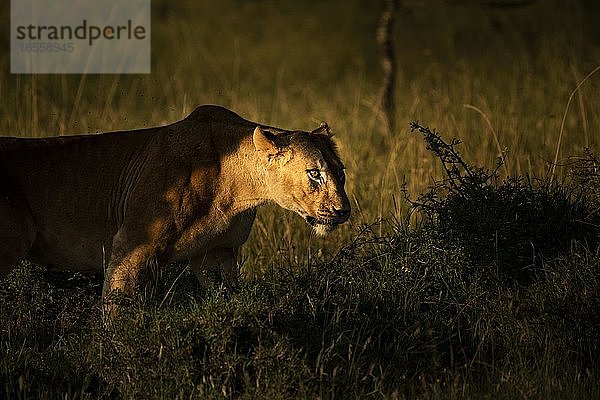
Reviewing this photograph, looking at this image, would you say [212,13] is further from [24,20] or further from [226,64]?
[24,20]

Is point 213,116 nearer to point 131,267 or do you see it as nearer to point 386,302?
point 131,267

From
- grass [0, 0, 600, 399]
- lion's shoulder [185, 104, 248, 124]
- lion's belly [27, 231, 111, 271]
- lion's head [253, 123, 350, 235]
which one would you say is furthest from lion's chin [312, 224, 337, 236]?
lion's belly [27, 231, 111, 271]

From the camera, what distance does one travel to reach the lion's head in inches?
224

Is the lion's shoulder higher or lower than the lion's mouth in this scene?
higher

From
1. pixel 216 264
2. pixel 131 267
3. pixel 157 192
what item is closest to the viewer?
pixel 131 267

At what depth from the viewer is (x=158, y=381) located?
520 cm

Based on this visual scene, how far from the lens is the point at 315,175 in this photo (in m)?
5.70

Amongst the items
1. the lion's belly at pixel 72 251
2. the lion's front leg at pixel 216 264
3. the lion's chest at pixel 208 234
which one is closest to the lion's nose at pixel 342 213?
the lion's chest at pixel 208 234

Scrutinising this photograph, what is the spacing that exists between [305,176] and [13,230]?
1579 millimetres

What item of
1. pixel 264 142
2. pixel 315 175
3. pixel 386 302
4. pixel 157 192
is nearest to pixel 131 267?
pixel 157 192

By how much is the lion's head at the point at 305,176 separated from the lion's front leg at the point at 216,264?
512 mm

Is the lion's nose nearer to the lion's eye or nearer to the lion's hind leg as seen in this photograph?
the lion's eye

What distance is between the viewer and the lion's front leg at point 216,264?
6191 millimetres

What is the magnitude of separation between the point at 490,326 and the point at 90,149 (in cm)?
242
